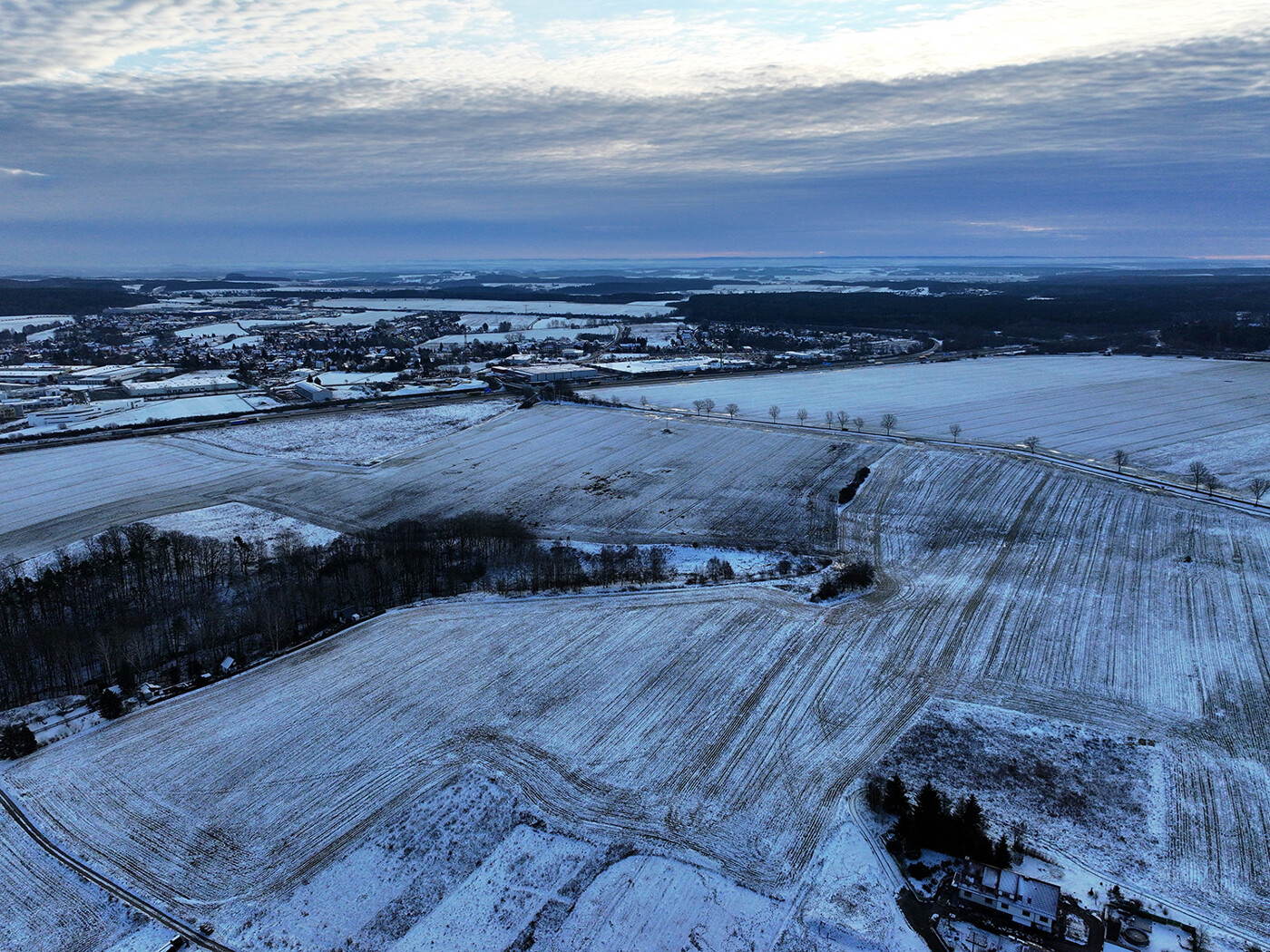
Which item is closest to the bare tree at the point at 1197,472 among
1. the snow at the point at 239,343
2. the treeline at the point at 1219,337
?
the treeline at the point at 1219,337

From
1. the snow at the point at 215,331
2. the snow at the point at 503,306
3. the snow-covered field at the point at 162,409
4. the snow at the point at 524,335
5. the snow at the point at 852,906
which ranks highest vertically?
the snow at the point at 503,306

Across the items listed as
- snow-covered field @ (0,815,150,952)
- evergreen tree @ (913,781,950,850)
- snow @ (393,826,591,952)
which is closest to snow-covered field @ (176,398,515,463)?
snow-covered field @ (0,815,150,952)

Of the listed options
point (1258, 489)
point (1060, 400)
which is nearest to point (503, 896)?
point (1258, 489)

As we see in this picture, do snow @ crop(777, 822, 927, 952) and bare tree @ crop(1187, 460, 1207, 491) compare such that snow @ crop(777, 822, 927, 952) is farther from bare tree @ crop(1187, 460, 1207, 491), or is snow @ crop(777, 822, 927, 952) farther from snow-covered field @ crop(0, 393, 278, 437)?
snow-covered field @ crop(0, 393, 278, 437)

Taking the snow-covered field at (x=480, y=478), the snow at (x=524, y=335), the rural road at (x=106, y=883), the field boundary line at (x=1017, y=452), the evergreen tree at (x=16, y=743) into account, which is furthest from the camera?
the snow at (x=524, y=335)

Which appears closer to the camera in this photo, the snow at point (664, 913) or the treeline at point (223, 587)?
the snow at point (664, 913)

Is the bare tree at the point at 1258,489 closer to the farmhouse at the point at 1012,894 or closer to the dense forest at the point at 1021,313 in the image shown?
the farmhouse at the point at 1012,894

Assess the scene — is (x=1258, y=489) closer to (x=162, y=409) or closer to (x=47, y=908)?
(x=47, y=908)
